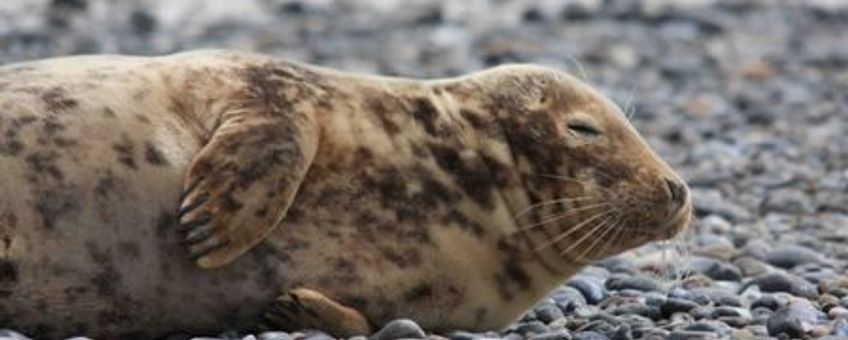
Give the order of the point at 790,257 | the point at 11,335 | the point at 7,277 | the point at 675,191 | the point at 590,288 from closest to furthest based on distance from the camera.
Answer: the point at 11,335 < the point at 7,277 < the point at 675,191 < the point at 590,288 < the point at 790,257

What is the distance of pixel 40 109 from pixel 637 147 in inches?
71.6

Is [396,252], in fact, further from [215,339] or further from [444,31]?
[444,31]

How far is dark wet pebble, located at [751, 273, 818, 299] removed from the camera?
698 cm

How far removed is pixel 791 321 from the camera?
6098mm

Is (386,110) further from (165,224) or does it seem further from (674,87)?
(674,87)

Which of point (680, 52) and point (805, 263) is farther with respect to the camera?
point (680, 52)

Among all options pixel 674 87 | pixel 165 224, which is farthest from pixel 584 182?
pixel 674 87

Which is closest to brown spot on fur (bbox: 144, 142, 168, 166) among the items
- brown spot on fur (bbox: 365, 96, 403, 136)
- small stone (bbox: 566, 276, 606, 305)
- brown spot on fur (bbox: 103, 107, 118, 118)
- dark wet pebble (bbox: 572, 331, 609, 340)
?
brown spot on fur (bbox: 103, 107, 118, 118)

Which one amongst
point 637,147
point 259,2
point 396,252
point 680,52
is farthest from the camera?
point 259,2

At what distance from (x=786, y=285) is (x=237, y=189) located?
2309 millimetres

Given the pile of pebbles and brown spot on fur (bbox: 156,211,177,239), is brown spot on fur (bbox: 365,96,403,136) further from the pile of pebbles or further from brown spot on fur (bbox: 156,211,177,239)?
brown spot on fur (bbox: 156,211,177,239)

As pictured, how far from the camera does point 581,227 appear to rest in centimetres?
630

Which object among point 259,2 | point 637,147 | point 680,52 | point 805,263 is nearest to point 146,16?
point 259,2

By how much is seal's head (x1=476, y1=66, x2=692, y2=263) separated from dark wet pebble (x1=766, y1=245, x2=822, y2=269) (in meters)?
1.61
